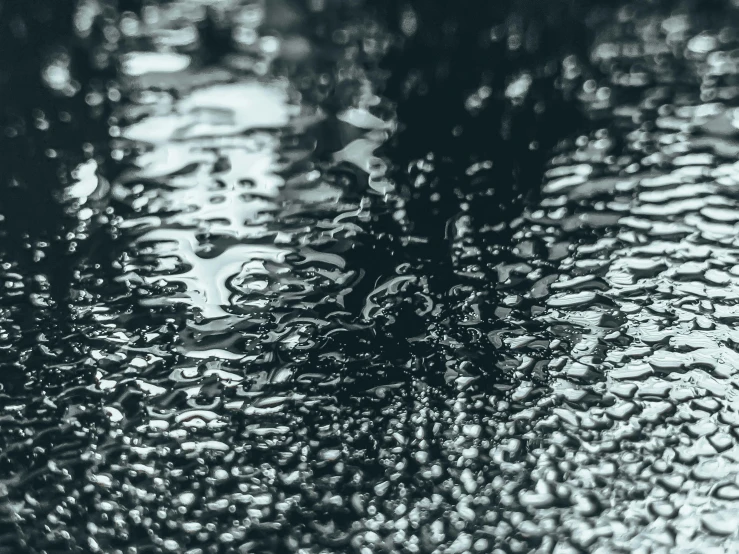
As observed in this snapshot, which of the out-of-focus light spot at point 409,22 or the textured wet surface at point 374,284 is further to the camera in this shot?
the out-of-focus light spot at point 409,22

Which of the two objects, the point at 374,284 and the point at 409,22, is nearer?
the point at 374,284

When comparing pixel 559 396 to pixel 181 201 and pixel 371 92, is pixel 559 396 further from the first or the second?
pixel 371 92

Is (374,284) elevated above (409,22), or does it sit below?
below

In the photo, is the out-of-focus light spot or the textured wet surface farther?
the out-of-focus light spot

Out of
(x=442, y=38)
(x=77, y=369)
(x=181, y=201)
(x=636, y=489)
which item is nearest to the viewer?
(x=636, y=489)

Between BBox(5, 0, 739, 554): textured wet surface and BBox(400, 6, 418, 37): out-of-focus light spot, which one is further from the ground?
BBox(400, 6, 418, 37): out-of-focus light spot

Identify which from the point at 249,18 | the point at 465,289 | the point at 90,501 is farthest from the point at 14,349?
the point at 249,18

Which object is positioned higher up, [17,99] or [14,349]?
[17,99]

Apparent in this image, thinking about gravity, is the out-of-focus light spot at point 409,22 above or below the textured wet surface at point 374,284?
above
